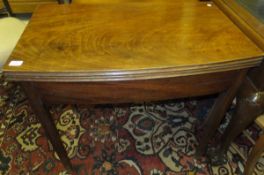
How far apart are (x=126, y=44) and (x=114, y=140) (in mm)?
770

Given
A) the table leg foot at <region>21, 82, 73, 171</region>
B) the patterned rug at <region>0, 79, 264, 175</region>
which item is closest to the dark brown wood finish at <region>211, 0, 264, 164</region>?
the patterned rug at <region>0, 79, 264, 175</region>

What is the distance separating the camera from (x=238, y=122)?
3.17ft

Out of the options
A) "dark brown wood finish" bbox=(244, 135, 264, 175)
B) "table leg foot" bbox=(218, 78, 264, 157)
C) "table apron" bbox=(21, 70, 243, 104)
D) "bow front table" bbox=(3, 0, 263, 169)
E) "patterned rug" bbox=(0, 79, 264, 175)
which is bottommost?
"patterned rug" bbox=(0, 79, 264, 175)

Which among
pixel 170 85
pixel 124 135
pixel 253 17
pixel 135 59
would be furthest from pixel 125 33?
pixel 124 135

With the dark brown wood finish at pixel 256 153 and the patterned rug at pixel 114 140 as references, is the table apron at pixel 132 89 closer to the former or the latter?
the dark brown wood finish at pixel 256 153

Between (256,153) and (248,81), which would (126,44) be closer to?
(248,81)

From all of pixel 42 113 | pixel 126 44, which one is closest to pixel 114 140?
pixel 42 113

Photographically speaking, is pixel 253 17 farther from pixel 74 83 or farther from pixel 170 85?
pixel 74 83

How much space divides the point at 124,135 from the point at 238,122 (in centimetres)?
69

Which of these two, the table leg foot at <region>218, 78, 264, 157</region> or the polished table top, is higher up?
the polished table top

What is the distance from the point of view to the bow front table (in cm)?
68

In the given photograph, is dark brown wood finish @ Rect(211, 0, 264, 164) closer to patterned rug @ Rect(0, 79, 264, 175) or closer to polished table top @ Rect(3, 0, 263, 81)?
polished table top @ Rect(3, 0, 263, 81)

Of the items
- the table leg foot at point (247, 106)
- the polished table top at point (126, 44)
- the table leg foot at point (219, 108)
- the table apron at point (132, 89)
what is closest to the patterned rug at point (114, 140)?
the table leg foot at point (219, 108)

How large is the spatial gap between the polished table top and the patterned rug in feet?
2.41
